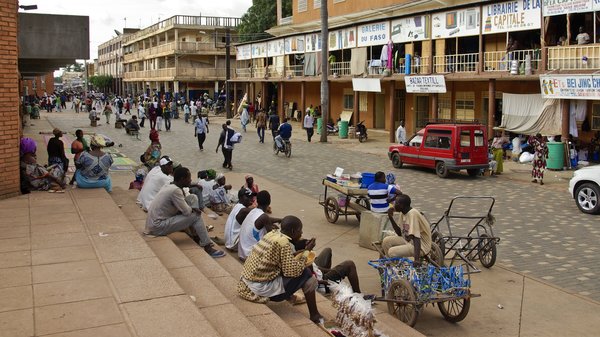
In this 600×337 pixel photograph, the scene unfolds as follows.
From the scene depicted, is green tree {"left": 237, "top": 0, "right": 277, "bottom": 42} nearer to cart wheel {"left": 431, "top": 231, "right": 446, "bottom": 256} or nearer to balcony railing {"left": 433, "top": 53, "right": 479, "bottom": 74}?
balcony railing {"left": 433, "top": 53, "right": 479, "bottom": 74}

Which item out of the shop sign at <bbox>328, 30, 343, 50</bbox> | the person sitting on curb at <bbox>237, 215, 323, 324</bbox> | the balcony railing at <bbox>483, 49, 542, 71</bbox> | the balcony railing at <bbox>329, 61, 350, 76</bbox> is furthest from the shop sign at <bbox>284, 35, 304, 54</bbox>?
the person sitting on curb at <bbox>237, 215, 323, 324</bbox>

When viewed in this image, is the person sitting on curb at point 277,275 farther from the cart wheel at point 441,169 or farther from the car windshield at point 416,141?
the car windshield at point 416,141

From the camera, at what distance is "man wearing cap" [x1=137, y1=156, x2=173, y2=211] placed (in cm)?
1105

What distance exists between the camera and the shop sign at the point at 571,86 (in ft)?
64.6

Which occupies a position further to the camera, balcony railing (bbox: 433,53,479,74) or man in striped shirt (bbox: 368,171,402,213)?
balcony railing (bbox: 433,53,479,74)

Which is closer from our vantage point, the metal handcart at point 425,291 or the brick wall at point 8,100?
the metal handcart at point 425,291

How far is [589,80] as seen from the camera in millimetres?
19781

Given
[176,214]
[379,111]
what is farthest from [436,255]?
[379,111]

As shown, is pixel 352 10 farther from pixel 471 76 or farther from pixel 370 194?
pixel 370 194

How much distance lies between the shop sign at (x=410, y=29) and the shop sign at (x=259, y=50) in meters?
17.1

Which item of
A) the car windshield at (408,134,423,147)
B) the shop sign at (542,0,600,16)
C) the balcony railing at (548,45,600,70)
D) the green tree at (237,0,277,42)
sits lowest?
the car windshield at (408,134,423,147)

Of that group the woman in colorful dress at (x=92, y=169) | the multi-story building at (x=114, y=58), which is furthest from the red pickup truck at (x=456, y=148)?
the multi-story building at (x=114, y=58)

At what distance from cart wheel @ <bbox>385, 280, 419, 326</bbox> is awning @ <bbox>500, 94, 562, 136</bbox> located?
1682 cm

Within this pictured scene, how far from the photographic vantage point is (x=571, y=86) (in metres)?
20.6
